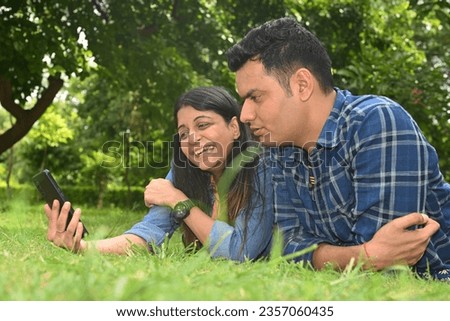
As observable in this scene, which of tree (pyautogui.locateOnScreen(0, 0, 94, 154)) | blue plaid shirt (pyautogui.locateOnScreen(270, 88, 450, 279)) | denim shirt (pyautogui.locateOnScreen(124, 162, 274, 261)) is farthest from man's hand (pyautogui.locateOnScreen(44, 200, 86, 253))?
tree (pyautogui.locateOnScreen(0, 0, 94, 154))

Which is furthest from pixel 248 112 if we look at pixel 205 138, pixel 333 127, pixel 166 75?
pixel 166 75

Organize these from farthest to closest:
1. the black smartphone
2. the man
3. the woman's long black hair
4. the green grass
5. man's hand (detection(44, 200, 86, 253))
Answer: the woman's long black hair < the black smartphone < man's hand (detection(44, 200, 86, 253)) < the man < the green grass

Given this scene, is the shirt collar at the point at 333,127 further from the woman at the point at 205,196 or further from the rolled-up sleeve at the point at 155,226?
the rolled-up sleeve at the point at 155,226

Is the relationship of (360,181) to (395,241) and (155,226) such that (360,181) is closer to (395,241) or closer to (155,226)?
(395,241)

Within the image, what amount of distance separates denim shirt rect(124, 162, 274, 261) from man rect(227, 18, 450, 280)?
0.35 ft

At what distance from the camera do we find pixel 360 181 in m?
3.22

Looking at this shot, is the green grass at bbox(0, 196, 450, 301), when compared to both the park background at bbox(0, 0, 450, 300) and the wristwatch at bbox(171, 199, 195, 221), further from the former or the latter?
the wristwatch at bbox(171, 199, 195, 221)

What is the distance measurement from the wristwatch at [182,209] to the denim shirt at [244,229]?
150mm

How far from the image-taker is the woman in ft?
11.6

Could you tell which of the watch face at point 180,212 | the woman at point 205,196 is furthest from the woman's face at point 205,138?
the watch face at point 180,212

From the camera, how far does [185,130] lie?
13.6 feet

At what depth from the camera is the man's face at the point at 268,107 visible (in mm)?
3463
